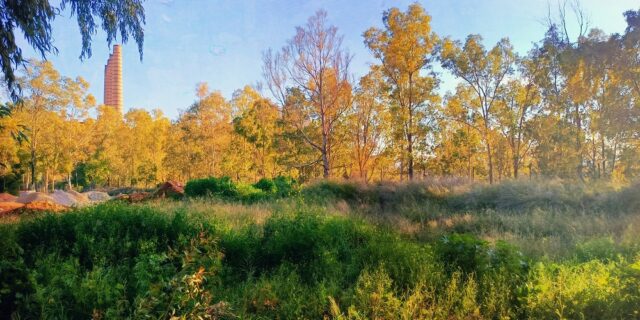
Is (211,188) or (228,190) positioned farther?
(211,188)

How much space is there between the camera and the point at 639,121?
20328 mm

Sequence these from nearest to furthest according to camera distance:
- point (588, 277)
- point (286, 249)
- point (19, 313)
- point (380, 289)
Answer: point (19, 313) → point (380, 289) → point (588, 277) → point (286, 249)

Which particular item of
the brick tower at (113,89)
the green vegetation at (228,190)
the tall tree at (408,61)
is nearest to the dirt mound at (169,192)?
the green vegetation at (228,190)

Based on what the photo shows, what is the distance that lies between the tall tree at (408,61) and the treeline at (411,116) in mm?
64

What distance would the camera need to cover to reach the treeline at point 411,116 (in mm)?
20891

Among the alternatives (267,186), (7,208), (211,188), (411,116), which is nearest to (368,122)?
(411,116)

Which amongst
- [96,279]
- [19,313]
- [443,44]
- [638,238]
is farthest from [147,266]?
[443,44]

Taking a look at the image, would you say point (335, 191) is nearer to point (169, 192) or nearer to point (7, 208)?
point (169, 192)

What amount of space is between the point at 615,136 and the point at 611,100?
100 inches

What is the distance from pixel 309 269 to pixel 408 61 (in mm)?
18596

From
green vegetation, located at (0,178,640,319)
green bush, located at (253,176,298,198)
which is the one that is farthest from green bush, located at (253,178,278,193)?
green vegetation, located at (0,178,640,319)

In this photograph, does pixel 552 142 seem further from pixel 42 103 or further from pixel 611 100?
pixel 42 103

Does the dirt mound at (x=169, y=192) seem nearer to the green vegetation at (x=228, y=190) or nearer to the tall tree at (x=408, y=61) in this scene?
the green vegetation at (x=228, y=190)

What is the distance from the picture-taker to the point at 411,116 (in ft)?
70.6
